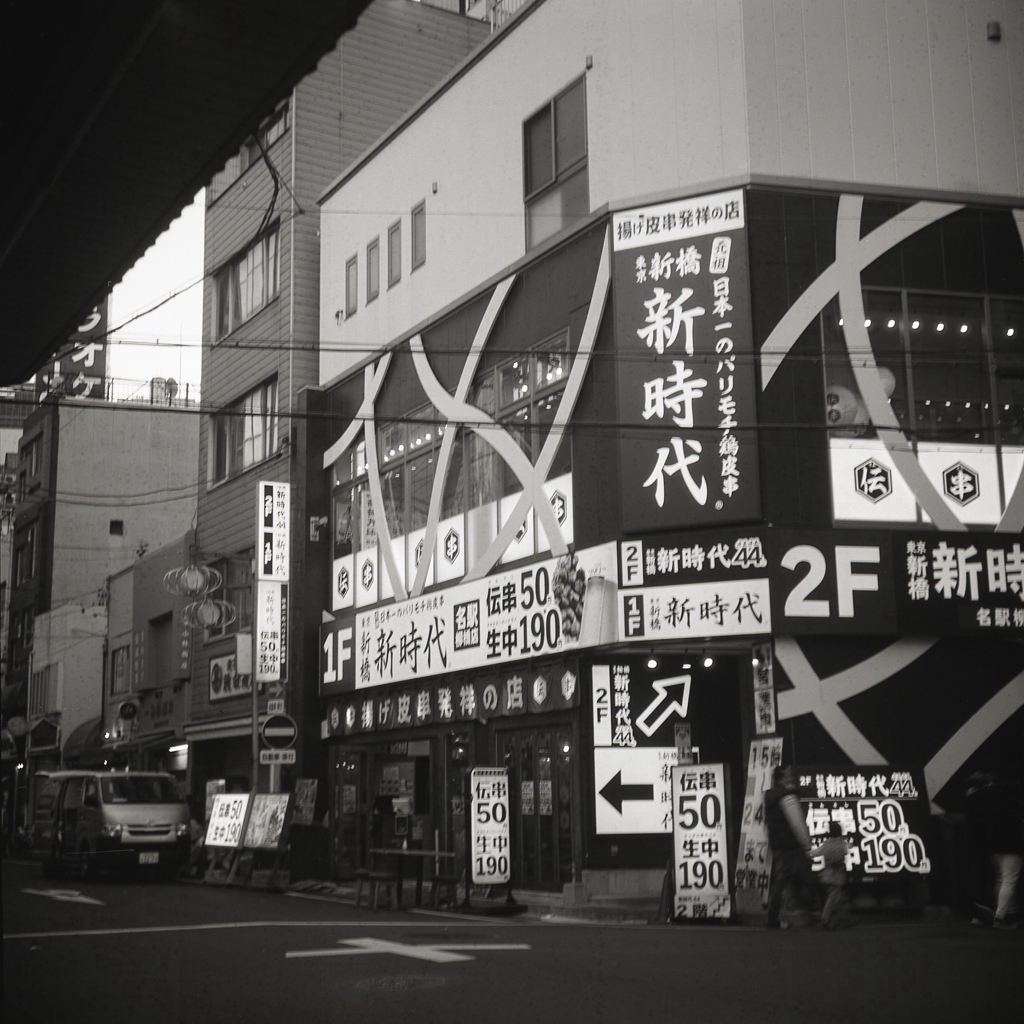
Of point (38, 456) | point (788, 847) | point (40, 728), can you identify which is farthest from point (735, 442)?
point (38, 456)

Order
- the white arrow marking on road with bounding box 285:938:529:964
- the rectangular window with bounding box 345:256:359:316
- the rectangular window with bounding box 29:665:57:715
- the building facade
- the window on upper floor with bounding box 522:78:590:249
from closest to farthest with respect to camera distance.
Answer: the white arrow marking on road with bounding box 285:938:529:964, the window on upper floor with bounding box 522:78:590:249, the rectangular window with bounding box 345:256:359:316, the building facade, the rectangular window with bounding box 29:665:57:715

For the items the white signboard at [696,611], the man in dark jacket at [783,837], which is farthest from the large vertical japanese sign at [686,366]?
the man in dark jacket at [783,837]

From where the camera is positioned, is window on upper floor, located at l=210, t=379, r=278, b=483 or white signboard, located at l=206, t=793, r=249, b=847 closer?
white signboard, located at l=206, t=793, r=249, b=847

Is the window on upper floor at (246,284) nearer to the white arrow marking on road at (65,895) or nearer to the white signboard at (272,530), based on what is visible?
the white signboard at (272,530)

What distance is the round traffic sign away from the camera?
2497cm

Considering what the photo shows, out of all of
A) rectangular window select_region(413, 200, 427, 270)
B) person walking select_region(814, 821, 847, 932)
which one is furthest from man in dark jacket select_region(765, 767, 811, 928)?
rectangular window select_region(413, 200, 427, 270)

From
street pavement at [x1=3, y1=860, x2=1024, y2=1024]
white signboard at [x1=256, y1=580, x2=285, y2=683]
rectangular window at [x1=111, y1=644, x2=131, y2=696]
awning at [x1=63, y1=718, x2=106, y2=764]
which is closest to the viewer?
street pavement at [x1=3, y1=860, x2=1024, y2=1024]

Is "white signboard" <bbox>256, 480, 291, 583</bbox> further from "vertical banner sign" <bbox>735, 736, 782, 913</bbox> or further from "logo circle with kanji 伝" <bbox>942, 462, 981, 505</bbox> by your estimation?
"logo circle with kanji 伝" <bbox>942, 462, 981, 505</bbox>

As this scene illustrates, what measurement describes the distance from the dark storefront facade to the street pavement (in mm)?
3443

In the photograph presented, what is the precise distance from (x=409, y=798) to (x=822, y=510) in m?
10.7

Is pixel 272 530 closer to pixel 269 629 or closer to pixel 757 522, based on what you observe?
pixel 269 629

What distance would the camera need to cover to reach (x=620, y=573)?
19781 millimetres

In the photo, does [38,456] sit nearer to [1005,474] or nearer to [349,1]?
[1005,474]

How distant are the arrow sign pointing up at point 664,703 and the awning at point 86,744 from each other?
2870 cm
